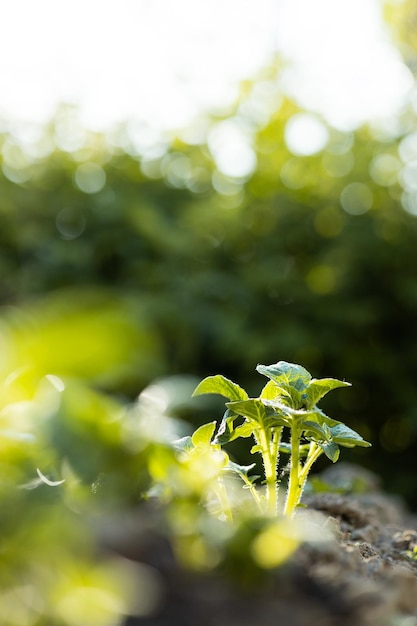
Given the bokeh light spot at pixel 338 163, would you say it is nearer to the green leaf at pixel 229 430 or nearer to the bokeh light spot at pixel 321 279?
the bokeh light spot at pixel 321 279

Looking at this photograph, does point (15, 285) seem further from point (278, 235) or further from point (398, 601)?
point (398, 601)

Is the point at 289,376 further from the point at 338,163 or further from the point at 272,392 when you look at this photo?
the point at 338,163

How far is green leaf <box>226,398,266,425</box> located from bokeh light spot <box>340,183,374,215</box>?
4717mm

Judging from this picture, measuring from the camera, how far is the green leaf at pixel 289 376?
125 centimetres

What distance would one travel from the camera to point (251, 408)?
121 cm

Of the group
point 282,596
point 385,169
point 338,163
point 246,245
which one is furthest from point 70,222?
point 282,596

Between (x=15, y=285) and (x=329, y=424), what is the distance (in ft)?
15.0

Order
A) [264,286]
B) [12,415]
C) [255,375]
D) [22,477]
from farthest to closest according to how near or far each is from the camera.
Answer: [264,286], [255,375], [22,477], [12,415]

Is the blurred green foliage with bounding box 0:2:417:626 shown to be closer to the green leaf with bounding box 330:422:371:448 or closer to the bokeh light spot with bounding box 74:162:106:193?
the bokeh light spot with bounding box 74:162:106:193

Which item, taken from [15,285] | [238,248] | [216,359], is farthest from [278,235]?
[15,285]

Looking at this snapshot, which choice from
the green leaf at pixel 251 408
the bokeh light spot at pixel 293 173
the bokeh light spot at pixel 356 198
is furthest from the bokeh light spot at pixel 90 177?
the green leaf at pixel 251 408

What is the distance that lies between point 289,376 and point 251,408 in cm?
10

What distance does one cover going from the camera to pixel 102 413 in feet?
2.63

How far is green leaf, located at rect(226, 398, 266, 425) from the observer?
1.19m
